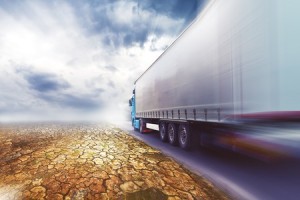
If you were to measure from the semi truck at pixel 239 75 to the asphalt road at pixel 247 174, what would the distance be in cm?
58

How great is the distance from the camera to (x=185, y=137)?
294 inches

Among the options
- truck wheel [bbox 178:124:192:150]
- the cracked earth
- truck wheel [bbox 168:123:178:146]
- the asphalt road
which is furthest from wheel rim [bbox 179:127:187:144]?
the cracked earth

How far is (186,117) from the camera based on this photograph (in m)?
7.05

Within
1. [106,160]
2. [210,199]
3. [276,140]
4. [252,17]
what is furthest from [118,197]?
[252,17]

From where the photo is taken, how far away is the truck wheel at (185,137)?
7.19 m

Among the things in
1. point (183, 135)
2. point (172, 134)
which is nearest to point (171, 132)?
point (172, 134)

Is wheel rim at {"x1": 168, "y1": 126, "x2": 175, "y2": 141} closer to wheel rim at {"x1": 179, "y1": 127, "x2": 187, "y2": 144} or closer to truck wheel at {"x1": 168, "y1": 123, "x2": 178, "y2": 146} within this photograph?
truck wheel at {"x1": 168, "y1": 123, "x2": 178, "y2": 146}

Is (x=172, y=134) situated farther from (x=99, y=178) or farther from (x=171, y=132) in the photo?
(x=99, y=178)

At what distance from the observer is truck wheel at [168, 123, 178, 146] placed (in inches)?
326

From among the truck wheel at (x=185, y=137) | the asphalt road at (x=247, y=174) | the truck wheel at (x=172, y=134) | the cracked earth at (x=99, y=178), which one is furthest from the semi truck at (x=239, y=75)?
the cracked earth at (x=99, y=178)

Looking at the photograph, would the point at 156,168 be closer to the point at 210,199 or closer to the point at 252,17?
the point at 210,199

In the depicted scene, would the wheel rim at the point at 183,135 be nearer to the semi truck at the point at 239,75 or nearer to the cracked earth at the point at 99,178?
the semi truck at the point at 239,75

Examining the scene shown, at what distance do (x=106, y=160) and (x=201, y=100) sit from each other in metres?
3.17

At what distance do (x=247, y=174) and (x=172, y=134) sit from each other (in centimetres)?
400
